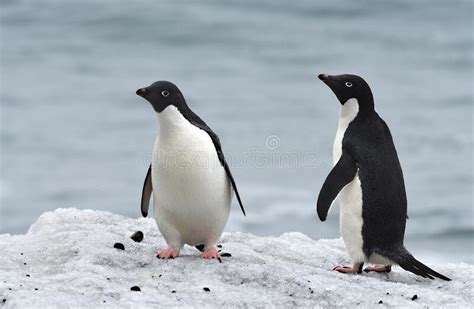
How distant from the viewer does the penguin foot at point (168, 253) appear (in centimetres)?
593

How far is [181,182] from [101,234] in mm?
915

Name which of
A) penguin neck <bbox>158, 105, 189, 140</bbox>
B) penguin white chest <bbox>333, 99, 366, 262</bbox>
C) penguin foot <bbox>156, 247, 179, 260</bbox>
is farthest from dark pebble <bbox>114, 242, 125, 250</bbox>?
penguin white chest <bbox>333, 99, 366, 262</bbox>

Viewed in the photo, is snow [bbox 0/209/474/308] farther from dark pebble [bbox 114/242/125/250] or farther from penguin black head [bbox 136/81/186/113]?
penguin black head [bbox 136/81/186/113]

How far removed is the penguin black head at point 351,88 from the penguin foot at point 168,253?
1532 mm

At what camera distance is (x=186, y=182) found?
5871mm

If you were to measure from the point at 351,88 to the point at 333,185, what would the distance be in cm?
76

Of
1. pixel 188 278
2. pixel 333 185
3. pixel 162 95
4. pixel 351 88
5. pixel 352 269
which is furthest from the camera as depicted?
pixel 351 88

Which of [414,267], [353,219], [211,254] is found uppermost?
[353,219]

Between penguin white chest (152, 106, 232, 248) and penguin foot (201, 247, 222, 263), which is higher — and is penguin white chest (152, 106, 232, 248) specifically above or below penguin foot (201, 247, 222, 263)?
above

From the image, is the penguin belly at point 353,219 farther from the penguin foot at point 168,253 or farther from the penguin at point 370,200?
the penguin foot at point 168,253

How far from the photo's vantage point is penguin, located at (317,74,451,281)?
5.91 meters

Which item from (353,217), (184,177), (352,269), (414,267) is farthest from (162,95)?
(414,267)

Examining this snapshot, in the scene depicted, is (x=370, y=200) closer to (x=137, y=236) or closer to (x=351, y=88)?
(x=351, y=88)

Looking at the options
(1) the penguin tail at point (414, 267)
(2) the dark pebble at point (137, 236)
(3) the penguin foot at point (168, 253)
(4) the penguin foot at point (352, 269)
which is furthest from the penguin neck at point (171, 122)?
(1) the penguin tail at point (414, 267)
